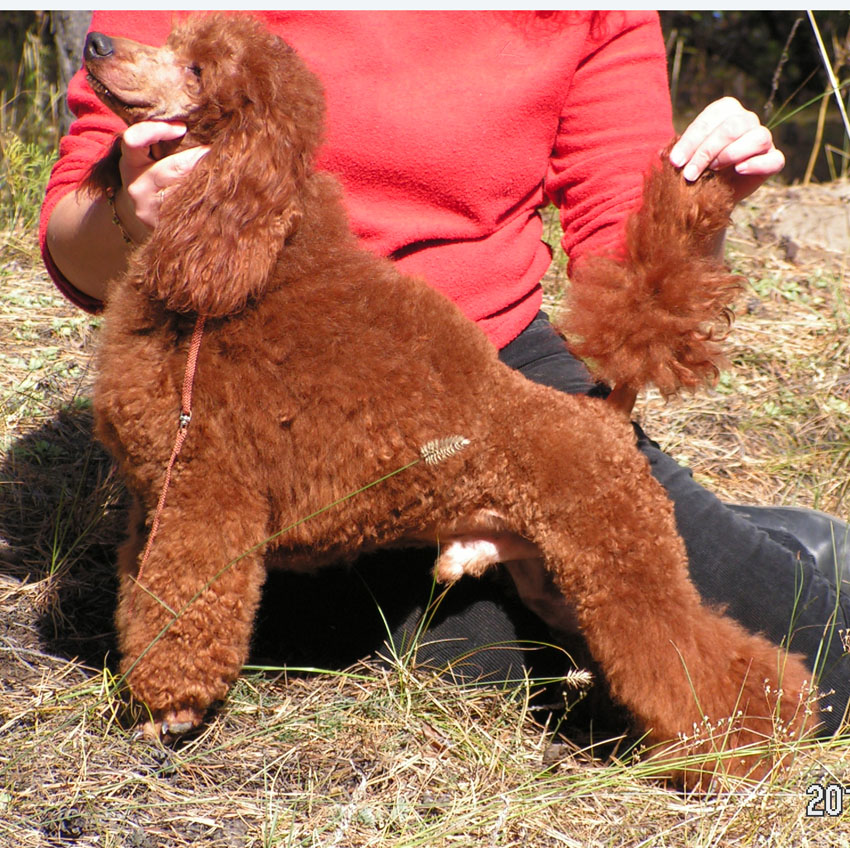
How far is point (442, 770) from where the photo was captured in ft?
5.06

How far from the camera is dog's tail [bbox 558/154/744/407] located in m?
1.40

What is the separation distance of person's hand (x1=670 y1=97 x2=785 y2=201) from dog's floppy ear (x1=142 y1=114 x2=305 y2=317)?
631mm

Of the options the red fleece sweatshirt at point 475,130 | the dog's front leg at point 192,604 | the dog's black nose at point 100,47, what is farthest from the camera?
the red fleece sweatshirt at point 475,130

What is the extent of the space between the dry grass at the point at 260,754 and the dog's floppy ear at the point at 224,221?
2.48 feet

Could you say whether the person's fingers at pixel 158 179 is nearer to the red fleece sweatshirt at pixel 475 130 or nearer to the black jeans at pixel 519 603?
the red fleece sweatshirt at pixel 475 130

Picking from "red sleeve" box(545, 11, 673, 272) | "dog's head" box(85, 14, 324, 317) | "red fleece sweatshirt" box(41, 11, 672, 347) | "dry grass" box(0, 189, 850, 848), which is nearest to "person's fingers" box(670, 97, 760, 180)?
"red fleece sweatshirt" box(41, 11, 672, 347)

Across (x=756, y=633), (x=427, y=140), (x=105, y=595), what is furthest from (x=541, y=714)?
(x=427, y=140)

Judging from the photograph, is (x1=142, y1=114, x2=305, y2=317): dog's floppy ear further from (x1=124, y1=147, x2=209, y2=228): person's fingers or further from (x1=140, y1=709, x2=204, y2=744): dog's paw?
(x1=140, y1=709, x2=204, y2=744): dog's paw

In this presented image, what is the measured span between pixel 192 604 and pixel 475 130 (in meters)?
1.00

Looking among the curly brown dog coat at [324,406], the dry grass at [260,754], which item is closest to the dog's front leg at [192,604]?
the curly brown dog coat at [324,406]

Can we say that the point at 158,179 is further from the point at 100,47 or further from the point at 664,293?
the point at 664,293

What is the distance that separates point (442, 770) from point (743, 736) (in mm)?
511

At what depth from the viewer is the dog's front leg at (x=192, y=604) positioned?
4.45 ft

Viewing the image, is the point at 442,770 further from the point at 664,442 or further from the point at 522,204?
the point at 664,442
